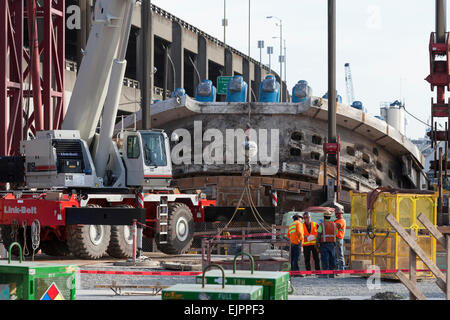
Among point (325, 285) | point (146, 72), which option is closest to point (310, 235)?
point (325, 285)

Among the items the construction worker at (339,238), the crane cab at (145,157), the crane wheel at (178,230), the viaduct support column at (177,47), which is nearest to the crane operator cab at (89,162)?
the crane cab at (145,157)

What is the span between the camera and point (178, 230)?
2450 cm

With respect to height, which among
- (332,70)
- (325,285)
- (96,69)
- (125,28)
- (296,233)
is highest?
(332,70)

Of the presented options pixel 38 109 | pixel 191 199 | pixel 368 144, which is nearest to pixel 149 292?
pixel 191 199

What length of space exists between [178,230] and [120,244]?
2.41 meters

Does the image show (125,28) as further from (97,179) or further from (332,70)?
(332,70)

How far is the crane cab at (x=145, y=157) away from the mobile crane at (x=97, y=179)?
3cm

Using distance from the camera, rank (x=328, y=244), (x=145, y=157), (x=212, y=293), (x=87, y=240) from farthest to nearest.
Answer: (x=145, y=157)
(x=87, y=240)
(x=328, y=244)
(x=212, y=293)

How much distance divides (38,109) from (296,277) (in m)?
17.2

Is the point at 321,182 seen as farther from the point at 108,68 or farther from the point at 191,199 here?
the point at 108,68

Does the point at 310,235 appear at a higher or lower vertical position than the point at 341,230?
lower

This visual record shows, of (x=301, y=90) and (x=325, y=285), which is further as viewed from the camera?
(x=301, y=90)

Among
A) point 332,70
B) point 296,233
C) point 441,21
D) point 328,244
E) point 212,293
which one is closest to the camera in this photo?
point 212,293

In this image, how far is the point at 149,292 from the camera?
1550cm
